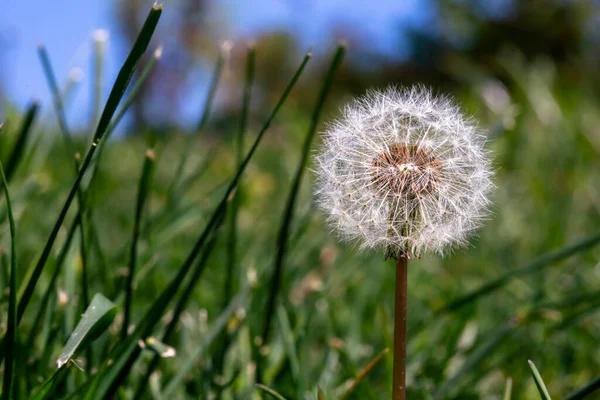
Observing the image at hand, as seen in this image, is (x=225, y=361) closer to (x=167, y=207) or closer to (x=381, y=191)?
(x=167, y=207)

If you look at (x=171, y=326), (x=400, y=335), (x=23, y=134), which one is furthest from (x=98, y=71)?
(x=400, y=335)

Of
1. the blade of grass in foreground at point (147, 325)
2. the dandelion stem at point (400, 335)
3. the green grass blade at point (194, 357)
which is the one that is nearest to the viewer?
the dandelion stem at point (400, 335)

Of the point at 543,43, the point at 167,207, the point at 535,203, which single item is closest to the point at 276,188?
the point at 535,203

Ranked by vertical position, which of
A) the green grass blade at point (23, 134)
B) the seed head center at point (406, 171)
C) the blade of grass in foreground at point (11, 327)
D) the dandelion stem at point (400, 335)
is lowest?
the blade of grass in foreground at point (11, 327)

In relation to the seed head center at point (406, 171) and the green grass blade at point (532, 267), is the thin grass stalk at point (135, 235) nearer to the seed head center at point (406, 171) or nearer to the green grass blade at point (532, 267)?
the seed head center at point (406, 171)

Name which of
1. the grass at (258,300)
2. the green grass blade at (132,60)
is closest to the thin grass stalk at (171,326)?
the grass at (258,300)
